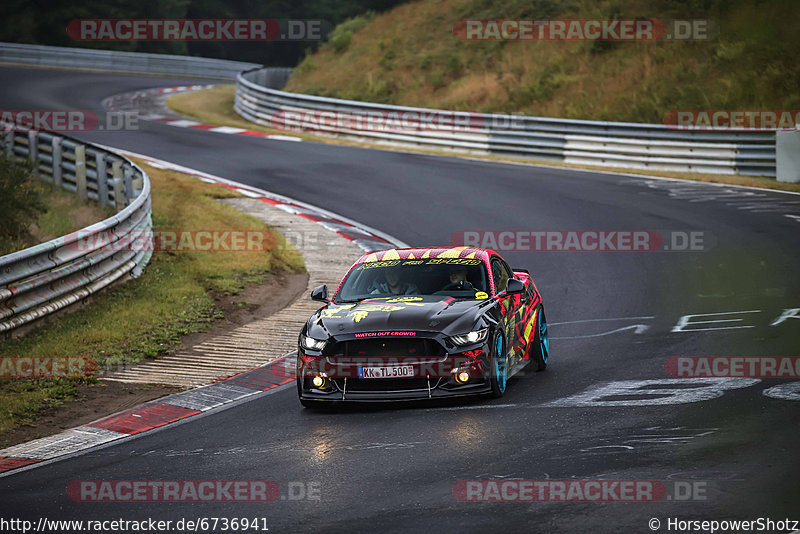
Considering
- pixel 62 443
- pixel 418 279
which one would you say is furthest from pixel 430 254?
pixel 62 443

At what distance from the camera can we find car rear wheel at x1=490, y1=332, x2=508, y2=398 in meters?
9.59

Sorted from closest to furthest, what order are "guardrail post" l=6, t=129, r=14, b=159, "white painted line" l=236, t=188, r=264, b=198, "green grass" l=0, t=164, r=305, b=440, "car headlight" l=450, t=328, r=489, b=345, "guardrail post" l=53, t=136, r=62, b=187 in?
1. "car headlight" l=450, t=328, r=489, b=345
2. "green grass" l=0, t=164, r=305, b=440
3. "guardrail post" l=53, t=136, r=62, b=187
4. "white painted line" l=236, t=188, r=264, b=198
5. "guardrail post" l=6, t=129, r=14, b=159

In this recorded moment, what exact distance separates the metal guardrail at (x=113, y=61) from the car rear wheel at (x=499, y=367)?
46.5 m

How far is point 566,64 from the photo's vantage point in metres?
35.1

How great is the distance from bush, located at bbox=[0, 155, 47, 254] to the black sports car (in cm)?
714

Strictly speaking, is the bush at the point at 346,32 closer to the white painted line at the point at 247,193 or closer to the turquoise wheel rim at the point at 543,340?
the white painted line at the point at 247,193

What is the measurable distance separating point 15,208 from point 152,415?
7.27 meters

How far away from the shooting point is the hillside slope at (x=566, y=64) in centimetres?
3044

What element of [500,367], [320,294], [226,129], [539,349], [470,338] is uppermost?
[226,129]

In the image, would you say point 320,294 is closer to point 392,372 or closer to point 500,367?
point 392,372

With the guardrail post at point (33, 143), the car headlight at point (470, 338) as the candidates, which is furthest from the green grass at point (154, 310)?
the guardrail post at point (33, 143)

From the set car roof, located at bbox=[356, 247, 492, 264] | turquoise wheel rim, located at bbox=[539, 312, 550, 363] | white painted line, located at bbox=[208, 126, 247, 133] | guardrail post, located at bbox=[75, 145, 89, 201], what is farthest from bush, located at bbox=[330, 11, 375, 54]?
turquoise wheel rim, located at bbox=[539, 312, 550, 363]

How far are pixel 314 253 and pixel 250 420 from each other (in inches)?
347

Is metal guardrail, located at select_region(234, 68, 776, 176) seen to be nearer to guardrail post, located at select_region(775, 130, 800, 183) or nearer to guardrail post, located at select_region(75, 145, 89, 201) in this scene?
guardrail post, located at select_region(775, 130, 800, 183)
